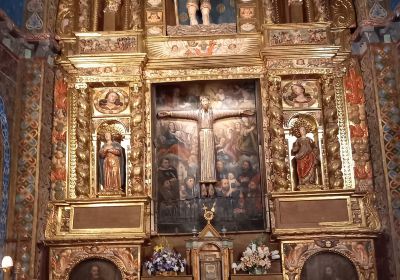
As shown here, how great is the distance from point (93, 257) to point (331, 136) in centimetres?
521

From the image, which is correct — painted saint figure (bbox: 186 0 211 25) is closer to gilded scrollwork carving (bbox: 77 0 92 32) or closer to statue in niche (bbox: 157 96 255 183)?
statue in niche (bbox: 157 96 255 183)

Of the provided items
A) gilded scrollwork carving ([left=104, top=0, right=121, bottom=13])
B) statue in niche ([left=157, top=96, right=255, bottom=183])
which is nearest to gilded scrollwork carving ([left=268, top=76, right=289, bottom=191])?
statue in niche ([left=157, top=96, right=255, bottom=183])

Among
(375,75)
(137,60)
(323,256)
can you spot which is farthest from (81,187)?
(375,75)

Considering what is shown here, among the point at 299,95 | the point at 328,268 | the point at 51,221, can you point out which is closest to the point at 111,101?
the point at 51,221

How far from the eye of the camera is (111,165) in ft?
39.8

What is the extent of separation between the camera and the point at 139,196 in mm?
11617

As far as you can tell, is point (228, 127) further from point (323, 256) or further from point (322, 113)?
point (323, 256)

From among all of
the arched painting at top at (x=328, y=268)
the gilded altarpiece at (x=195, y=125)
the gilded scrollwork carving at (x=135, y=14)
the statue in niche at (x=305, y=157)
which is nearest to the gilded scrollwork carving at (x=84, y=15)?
the gilded altarpiece at (x=195, y=125)

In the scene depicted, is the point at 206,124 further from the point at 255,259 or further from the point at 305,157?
the point at 255,259

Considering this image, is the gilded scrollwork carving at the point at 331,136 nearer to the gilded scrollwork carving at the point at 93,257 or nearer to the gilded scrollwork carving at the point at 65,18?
the gilded scrollwork carving at the point at 93,257

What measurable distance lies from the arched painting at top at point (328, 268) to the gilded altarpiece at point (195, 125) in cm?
57

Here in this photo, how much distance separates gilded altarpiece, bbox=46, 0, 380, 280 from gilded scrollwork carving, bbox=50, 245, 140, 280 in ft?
0.06

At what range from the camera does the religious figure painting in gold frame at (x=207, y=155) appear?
12.4 metres

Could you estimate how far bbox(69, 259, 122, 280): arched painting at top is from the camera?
11.2m
